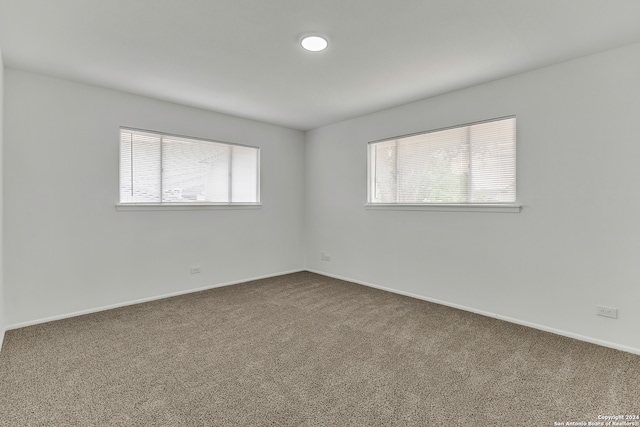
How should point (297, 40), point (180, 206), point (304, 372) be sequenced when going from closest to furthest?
point (304, 372) → point (297, 40) → point (180, 206)

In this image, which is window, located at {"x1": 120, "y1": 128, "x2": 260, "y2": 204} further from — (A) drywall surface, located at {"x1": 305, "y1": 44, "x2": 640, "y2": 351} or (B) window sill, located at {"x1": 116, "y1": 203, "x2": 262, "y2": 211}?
(A) drywall surface, located at {"x1": 305, "y1": 44, "x2": 640, "y2": 351}

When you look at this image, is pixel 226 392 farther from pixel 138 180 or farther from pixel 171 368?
pixel 138 180

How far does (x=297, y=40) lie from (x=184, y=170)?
2496 mm

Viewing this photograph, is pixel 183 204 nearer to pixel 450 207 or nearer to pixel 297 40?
pixel 297 40

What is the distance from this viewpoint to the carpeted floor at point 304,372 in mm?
1755

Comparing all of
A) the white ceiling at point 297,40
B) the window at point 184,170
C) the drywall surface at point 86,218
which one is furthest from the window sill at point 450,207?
the drywall surface at point 86,218

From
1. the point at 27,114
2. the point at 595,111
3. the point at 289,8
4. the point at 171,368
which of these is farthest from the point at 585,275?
the point at 27,114

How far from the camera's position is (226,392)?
1.95m

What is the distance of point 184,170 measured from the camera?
416 cm

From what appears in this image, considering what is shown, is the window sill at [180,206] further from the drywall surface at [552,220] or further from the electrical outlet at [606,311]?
the electrical outlet at [606,311]

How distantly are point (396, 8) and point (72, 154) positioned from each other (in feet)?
11.2

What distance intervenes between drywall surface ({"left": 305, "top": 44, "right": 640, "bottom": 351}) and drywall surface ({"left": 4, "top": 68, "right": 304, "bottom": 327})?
262 cm

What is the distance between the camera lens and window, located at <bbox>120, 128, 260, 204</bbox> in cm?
371

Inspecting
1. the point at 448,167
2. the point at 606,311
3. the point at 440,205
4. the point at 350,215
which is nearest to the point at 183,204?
the point at 350,215
